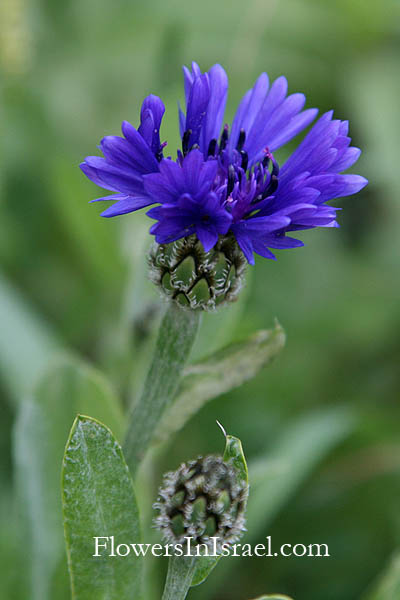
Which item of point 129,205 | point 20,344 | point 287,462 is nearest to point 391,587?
point 287,462

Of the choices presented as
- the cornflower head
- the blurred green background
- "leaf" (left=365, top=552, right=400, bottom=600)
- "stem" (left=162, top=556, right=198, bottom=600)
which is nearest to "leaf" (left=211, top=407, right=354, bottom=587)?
the blurred green background

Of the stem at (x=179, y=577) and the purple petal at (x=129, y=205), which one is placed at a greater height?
the purple petal at (x=129, y=205)

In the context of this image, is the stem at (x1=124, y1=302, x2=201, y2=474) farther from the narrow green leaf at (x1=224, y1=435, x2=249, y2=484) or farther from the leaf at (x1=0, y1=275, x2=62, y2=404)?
the leaf at (x1=0, y1=275, x2=62, y2=404)

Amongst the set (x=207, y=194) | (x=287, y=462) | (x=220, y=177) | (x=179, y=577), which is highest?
(x=220, y=177)

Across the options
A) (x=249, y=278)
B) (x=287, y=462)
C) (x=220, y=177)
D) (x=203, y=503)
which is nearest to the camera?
(x=203, y=503)

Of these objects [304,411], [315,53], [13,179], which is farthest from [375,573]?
[315,53]

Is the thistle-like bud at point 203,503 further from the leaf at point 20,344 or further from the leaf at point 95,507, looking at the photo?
the leaf at point 20,344

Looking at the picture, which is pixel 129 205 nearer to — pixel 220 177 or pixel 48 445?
pixel 220 177

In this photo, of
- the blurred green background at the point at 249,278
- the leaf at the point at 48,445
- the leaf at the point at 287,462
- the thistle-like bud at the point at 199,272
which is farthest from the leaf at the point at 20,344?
the thistle-like bud at the point at 199,272
